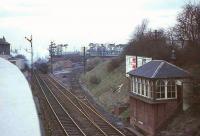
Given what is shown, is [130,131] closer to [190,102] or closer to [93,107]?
[190,102]

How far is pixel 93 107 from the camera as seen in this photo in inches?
1373

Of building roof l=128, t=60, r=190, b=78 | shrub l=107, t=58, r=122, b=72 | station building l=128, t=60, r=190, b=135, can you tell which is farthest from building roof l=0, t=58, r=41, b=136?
shrub l=107, t=58, r=122, b=72

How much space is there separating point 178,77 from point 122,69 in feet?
72.6

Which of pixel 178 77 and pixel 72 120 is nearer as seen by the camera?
pixel 178 77

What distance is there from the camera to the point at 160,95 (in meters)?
24.3

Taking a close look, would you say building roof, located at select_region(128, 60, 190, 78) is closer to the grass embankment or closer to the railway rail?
the railway rail

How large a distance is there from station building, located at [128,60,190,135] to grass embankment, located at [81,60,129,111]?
28.4 feet

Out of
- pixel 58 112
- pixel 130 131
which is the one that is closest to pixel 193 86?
pixel 130 131

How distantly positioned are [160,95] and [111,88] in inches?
661

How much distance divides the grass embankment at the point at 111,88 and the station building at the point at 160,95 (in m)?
8.65

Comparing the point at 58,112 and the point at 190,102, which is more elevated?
the point at 190,102

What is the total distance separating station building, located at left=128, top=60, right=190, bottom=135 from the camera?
2411 centimetres

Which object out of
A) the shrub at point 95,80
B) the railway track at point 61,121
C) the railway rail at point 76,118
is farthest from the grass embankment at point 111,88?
the railway track at point 61,121

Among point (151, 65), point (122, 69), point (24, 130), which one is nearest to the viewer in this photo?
point (24, 130)
